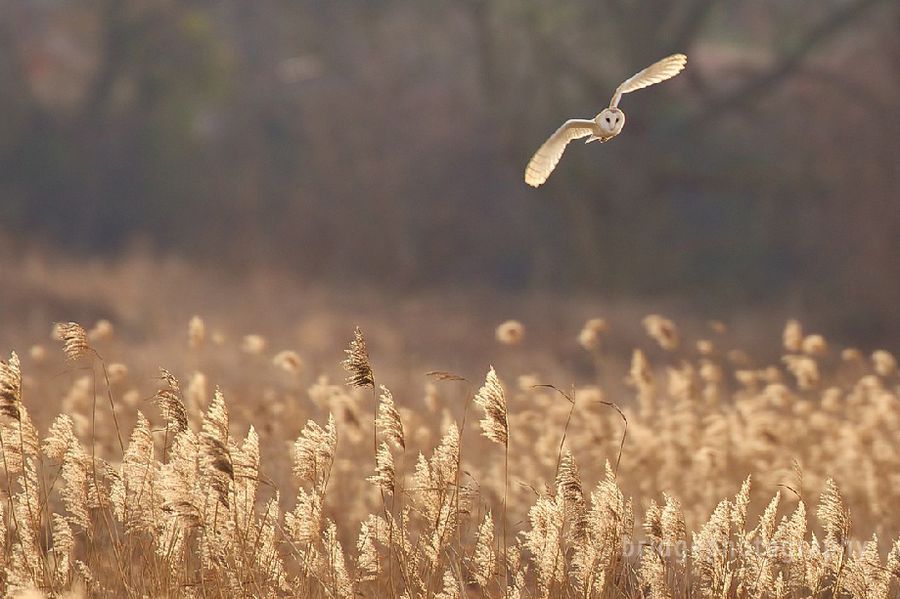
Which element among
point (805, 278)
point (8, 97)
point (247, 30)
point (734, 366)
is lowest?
point (734, 366)

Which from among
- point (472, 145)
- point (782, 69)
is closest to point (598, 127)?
point (782, 69)

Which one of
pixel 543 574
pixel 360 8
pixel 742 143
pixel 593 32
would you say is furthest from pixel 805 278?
pixel 543 574

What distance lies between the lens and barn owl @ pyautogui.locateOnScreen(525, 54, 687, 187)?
3.21 meters

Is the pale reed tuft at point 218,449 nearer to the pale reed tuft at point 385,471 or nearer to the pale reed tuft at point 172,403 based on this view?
the pale reed tuft at point 172,403

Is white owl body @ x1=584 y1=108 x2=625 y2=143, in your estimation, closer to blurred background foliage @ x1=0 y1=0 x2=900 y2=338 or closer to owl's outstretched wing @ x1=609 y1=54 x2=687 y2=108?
owl's outstretched wing @ x1=609 y1=54 x2=687 y2=108

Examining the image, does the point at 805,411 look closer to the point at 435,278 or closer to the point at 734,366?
the point at 734,366

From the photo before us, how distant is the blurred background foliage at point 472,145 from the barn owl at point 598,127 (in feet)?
42.9

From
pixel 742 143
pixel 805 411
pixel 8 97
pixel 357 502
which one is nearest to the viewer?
pixel 357 502

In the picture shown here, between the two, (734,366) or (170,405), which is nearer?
(170,405)

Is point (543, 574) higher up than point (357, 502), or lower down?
lower down

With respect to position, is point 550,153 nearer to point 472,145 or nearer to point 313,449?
point 313,449

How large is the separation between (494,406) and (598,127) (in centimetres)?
72

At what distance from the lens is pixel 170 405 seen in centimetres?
360

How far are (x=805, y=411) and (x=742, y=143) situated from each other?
539 inches
